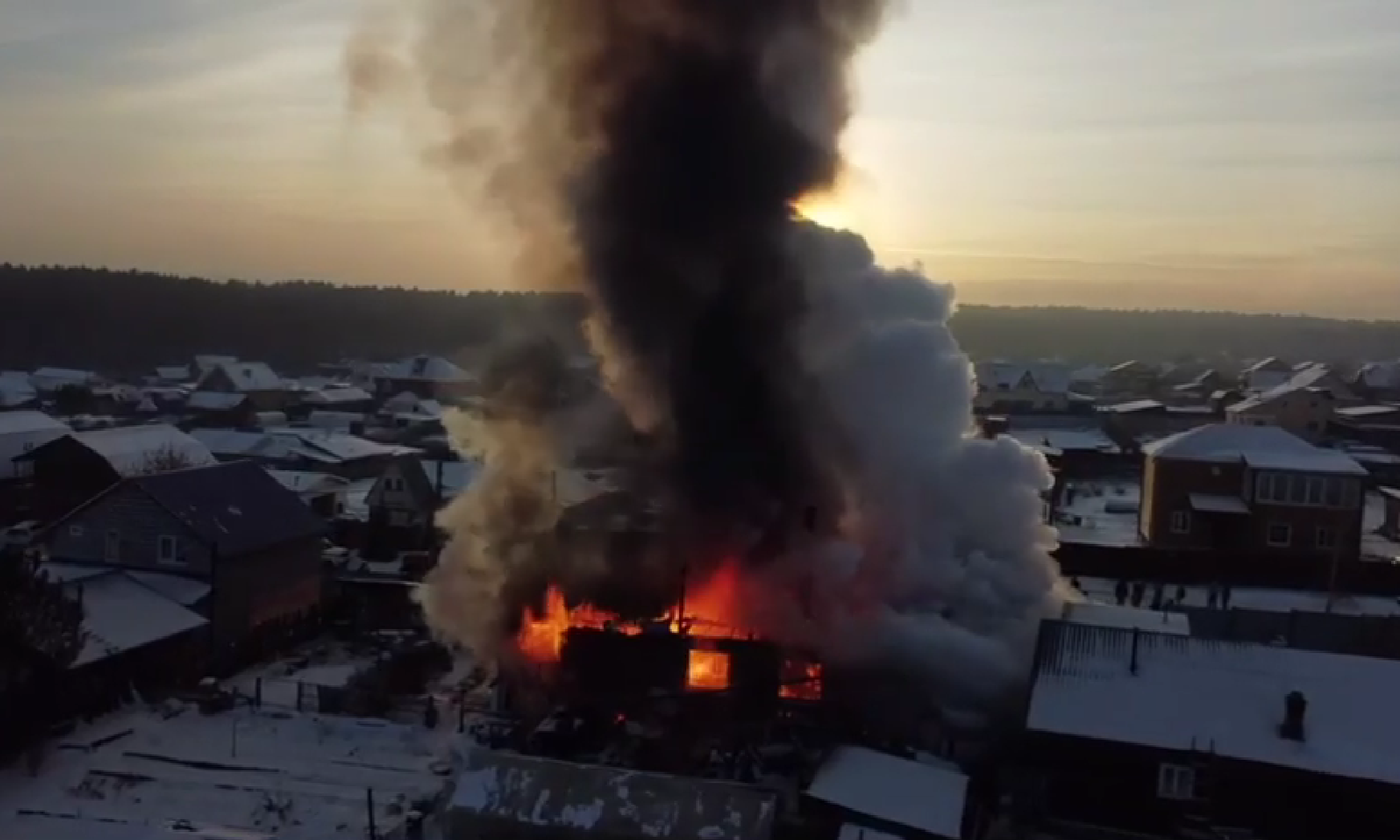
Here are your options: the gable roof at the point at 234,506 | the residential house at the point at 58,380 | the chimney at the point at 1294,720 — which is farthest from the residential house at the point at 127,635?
the residential house at the point at 58,380

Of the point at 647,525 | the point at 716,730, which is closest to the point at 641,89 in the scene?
the point at 647,525

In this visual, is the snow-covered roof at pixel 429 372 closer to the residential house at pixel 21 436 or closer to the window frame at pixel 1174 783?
the residential house at pixel 21 436

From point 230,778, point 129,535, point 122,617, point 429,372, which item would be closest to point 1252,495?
point 230,778

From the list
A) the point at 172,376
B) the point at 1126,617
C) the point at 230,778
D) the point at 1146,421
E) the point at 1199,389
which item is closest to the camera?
the point at 230,778

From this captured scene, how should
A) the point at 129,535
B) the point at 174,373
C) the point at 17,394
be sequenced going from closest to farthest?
the point at 129,535
the point at 17,394
the point at 174,373

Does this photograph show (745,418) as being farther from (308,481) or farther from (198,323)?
(198,323)

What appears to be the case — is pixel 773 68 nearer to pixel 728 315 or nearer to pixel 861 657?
pixel 728 315
